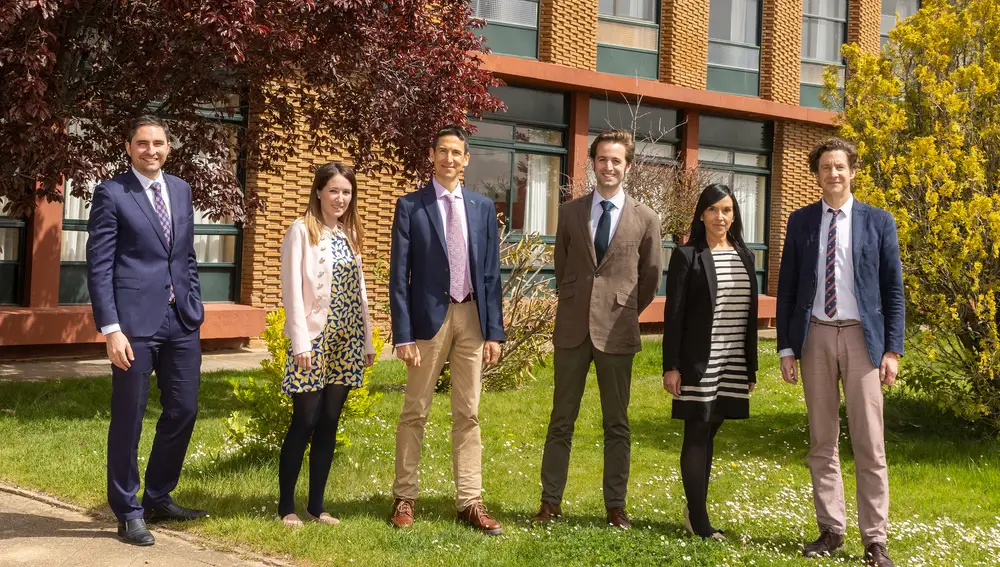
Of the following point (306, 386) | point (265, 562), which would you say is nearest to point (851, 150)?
point (306, 386)

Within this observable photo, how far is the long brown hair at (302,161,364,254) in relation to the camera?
5.85m

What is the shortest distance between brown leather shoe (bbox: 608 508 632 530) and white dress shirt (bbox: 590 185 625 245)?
5.13ft

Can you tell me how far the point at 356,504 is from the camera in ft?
21.1

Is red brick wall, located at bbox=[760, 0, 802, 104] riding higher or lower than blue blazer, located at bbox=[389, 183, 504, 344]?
higher

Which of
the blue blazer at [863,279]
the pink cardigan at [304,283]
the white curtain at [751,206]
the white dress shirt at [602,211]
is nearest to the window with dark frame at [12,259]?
the pink cardigan at [304,283]

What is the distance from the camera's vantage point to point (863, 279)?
5688 mm

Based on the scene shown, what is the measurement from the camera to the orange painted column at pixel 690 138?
20.2 meters

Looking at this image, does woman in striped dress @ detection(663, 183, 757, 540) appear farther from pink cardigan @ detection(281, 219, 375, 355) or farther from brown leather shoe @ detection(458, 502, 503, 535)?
pink cardigan @ detection(281, 219, 375, 355)

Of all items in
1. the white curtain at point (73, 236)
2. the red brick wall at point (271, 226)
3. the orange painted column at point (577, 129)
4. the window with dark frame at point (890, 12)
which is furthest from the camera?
the window with dark frame at point (890, 12)

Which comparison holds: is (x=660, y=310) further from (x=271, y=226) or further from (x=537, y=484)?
(x=537, y=484)

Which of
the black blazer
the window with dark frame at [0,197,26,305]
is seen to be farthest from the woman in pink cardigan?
the window with dark frame at [0,197,26,305]

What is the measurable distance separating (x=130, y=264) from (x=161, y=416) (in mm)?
863

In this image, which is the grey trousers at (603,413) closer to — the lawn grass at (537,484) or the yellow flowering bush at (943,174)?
the lawn grass at (537,484)

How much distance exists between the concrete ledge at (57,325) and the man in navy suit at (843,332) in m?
8.80
